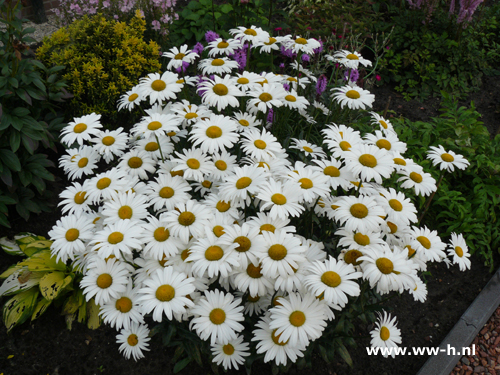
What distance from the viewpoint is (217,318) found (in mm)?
1706

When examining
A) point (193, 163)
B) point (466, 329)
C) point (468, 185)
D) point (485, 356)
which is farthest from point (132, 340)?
point (468, 185)

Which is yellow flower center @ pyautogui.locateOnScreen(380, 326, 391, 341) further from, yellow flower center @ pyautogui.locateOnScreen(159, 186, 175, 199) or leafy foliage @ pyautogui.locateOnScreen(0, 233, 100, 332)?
leafy foliage @ pyautogui.locateOnScreen(0, 233, 100, 332)

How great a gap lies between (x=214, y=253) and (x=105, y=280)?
583 mm

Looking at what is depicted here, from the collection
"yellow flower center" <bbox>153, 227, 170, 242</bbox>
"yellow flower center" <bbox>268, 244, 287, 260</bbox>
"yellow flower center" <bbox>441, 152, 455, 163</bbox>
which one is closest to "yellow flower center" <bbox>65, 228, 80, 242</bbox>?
"yellow flower center" <bbox>153, 227, 170, 242</bbox>

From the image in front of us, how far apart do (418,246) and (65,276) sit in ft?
7.83

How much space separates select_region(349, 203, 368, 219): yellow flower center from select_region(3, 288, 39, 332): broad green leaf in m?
2.31

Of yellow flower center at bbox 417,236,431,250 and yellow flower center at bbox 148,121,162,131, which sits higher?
yellow flower center at bbox 148,121,162,131

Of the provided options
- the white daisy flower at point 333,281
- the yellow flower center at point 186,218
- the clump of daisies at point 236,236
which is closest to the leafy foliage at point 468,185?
the clump of daisies at point 236,236

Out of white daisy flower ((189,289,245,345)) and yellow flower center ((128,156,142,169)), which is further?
yellow flower center ((128,156,142,169))

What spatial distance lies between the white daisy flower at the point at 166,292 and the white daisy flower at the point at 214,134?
2.25ft

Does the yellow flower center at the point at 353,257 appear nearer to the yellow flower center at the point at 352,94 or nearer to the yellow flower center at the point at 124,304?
the yellow flower center at the point at 124,304

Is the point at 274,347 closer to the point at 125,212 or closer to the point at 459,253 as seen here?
the point at 125,212

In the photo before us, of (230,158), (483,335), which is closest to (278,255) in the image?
(230,158)

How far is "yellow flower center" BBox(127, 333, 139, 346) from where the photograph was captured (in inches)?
82.9
